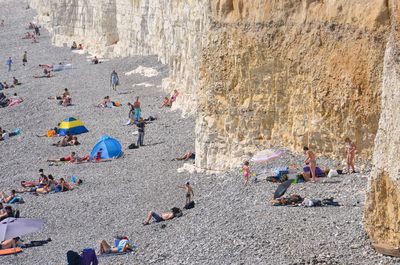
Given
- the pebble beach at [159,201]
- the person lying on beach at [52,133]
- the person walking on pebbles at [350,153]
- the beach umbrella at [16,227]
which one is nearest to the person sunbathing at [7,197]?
the pebble beach at [159,201]

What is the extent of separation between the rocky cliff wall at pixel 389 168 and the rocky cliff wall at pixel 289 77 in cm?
466

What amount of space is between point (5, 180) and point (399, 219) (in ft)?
52.6

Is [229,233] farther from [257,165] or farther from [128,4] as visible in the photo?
[128,4]

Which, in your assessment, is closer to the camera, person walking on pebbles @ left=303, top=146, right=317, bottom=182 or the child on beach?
person walking on pebbles @ left=303, top=146, right=317, bottom=182

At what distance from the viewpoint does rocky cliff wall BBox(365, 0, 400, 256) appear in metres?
13.8

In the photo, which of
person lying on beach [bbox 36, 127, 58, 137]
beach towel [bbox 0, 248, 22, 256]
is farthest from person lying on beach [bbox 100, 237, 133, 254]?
person lying on beach [bbox 36, 127, 58, 137]

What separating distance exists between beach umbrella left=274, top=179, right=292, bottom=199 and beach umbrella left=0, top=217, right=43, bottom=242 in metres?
5.01

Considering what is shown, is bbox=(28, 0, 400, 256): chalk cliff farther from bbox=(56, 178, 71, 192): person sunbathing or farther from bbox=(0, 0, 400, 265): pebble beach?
bbox=(56, 178, 71, 192): person sunbathing

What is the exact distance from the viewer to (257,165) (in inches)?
851

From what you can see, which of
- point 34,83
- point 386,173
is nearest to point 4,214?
point 386,173

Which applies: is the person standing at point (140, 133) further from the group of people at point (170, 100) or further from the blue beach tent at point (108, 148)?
the group of people at point (170, 100)

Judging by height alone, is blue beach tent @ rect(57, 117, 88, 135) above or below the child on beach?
below

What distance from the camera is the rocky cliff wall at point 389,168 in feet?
45.2

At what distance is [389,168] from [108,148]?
51.1ft
